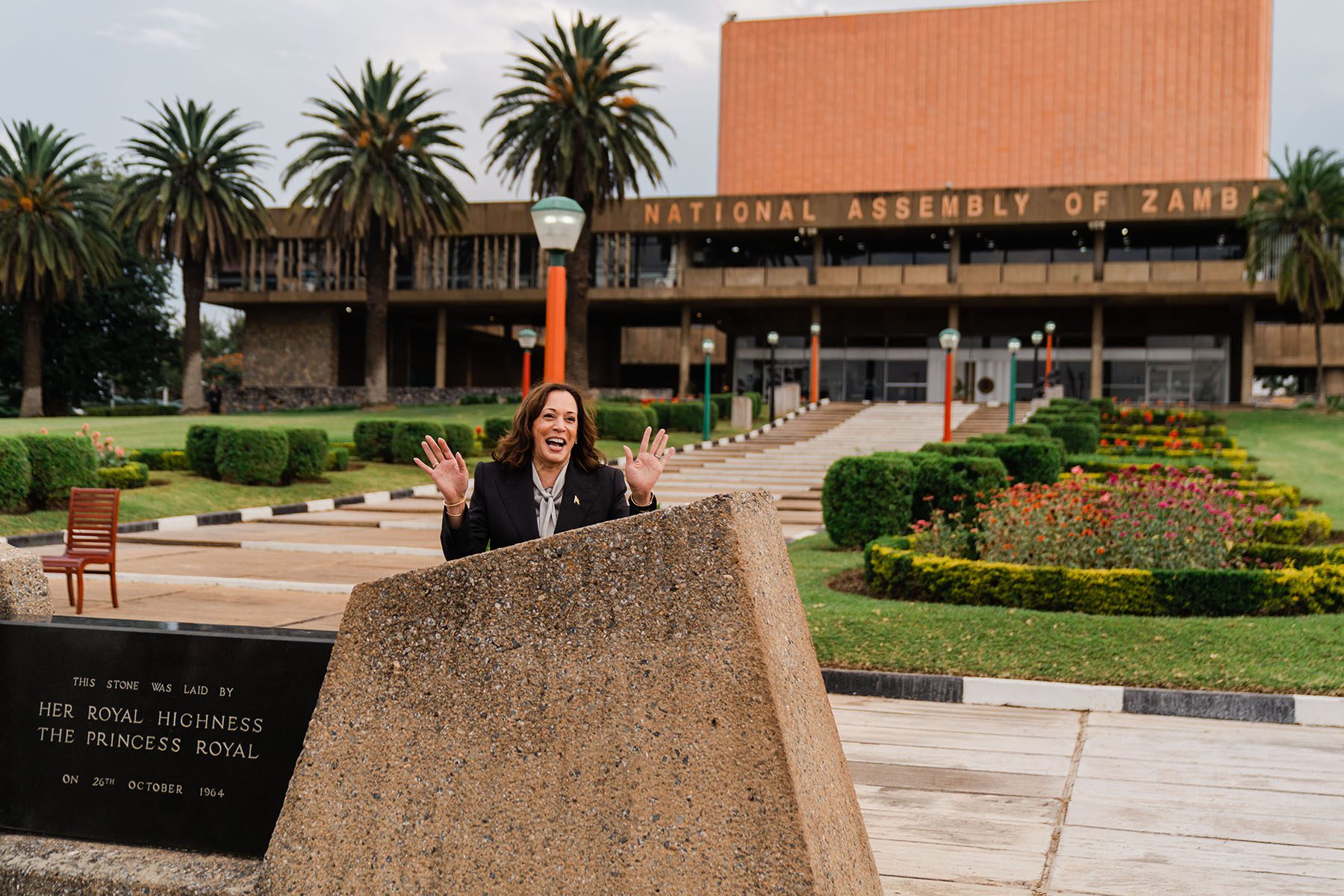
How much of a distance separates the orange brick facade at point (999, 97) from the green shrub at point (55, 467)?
165 feet

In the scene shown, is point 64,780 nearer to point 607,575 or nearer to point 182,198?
point 607,575

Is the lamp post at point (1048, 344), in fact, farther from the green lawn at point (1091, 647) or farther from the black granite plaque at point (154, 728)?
the black granite plaque at point (154, 728)

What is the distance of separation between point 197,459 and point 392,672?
61.5 feet

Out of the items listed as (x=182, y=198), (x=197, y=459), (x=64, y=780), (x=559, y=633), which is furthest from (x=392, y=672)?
(x=182, y=198)

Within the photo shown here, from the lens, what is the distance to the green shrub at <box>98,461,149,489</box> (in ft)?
56.0

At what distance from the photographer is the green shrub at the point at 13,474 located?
47.6ft

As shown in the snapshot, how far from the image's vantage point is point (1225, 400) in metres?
47.2

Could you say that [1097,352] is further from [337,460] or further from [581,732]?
[581,732]

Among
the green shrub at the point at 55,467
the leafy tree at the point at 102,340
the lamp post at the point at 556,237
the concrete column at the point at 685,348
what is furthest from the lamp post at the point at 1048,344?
the leafy tree at the point at 102,340

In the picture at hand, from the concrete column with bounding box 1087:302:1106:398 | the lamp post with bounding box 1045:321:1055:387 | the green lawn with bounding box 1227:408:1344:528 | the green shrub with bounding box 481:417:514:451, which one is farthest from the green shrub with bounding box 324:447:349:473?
the concrete column with bounding box 1087:302:1106:398

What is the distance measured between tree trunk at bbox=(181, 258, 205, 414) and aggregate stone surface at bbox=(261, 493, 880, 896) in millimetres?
42344

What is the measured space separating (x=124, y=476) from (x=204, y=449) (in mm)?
2391

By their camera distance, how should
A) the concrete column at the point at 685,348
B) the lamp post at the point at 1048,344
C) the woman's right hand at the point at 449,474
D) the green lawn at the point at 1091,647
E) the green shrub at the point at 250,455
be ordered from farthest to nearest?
the concrete column at the point at 685,348 < the lamp post at the point at 1048,344 < the green shrub at the point at 250,455 < the green lawn at the point at 1091,647 < the woman's right hand at the point at 449,474

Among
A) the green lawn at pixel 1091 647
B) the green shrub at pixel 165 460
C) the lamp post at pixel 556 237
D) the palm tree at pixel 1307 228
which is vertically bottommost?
the green lawn at pixel 1091 647
